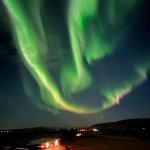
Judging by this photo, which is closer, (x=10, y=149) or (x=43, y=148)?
(x=10, y=149)

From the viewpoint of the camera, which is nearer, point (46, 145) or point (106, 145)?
point (46, 145)

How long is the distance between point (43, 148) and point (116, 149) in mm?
9766

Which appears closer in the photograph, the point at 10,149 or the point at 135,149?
the point at 10,149

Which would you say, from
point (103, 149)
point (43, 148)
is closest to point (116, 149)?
point (103, 149)

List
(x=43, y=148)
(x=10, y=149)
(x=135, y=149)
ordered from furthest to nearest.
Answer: (x=135, y=149) < (x=43, y=148) < (x=10, y=149)

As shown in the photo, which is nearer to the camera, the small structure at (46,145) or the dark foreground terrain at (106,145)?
the small structure at (46,145)

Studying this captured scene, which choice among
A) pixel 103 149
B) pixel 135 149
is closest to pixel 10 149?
pixel 103 149

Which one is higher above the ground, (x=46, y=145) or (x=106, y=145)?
(x=106, y=145)

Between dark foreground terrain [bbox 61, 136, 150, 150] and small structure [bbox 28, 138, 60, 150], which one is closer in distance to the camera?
small structure [bbox 28, 138, 60, 150]

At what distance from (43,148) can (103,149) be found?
791 cm

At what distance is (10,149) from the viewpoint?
3039 cm

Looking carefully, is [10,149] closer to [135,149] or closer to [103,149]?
[103,149]

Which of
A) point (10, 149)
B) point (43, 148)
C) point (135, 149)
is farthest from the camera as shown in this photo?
point (135, 149)

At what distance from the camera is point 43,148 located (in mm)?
36469
